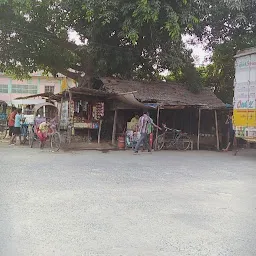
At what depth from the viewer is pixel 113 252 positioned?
3656 millimetres

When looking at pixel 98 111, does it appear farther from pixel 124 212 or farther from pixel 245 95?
pixel 124 212

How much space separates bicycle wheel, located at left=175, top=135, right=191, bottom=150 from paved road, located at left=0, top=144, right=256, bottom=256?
6957 mm

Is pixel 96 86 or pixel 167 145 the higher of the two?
pixel 96 86

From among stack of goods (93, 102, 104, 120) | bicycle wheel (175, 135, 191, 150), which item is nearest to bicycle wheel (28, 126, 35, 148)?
stack of goods (93, 102, 104, 120)

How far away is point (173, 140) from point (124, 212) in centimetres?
1119

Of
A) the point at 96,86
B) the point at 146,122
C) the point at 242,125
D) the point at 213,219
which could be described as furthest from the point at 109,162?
the point at 96,86

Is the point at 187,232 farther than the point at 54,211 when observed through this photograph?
No

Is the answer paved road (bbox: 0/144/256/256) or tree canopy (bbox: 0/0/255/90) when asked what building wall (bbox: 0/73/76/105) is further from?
paved road (bbox: 0/144/256/256)

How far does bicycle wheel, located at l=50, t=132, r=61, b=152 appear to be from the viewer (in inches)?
545

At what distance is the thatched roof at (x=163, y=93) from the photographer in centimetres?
1571

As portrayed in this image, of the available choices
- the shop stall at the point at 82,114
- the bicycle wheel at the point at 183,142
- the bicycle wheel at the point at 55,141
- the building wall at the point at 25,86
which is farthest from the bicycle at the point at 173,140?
the building wall at the point at 25,86

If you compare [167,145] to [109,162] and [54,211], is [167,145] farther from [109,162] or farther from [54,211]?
[54,211]

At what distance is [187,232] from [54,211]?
190cm

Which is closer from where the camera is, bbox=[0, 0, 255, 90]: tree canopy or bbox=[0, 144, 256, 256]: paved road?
bbox=[0, 144, 256, 256]: paved road
